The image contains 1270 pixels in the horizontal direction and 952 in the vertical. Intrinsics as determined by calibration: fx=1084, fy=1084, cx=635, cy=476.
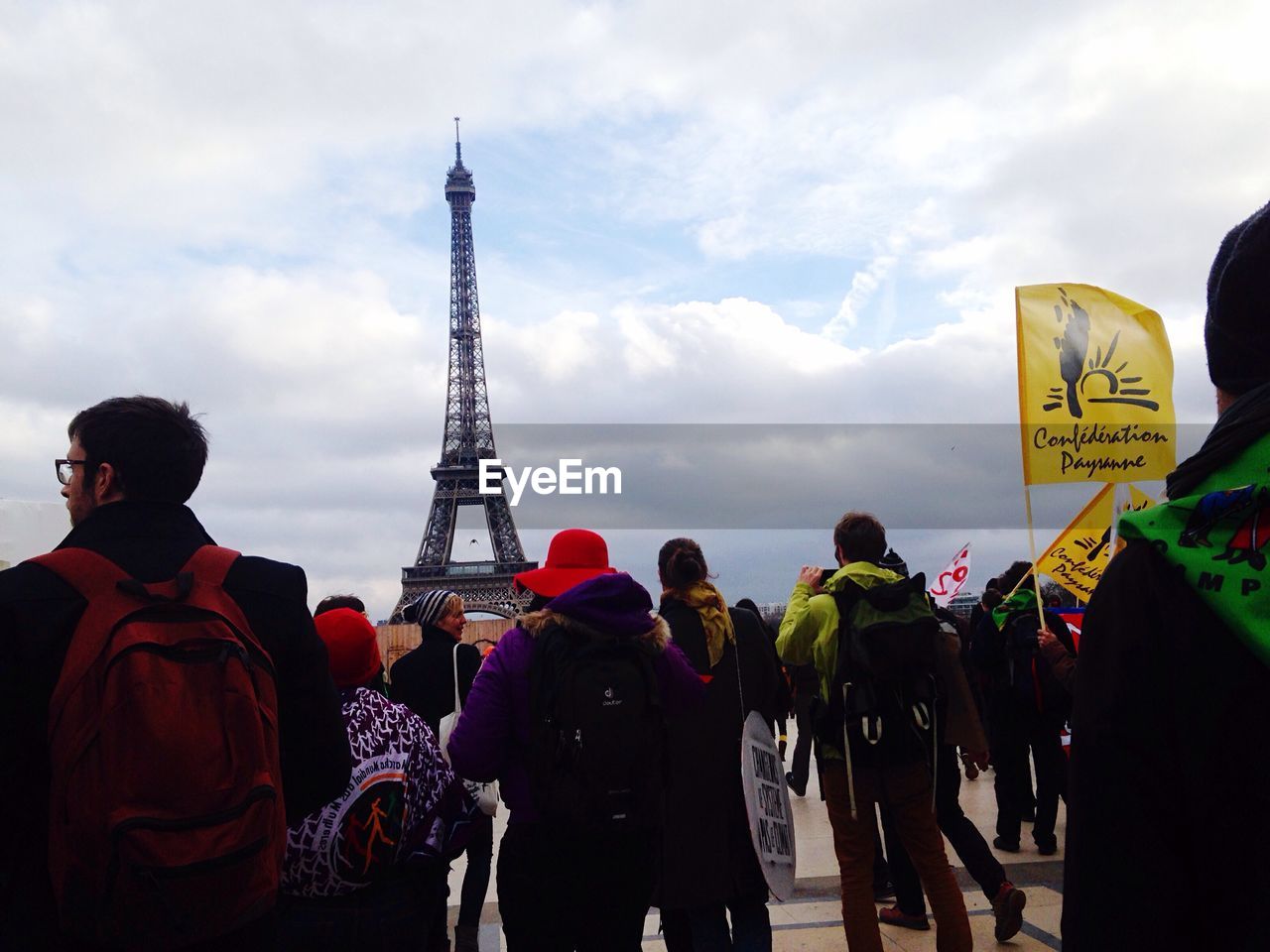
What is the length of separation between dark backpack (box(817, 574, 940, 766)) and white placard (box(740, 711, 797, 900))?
416 mm

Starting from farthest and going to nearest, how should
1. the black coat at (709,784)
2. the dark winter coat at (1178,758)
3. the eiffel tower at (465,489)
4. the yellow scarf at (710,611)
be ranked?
the eiffel tower at (465,489)
the yellow scarf at (710,611)
the black coat at (709,784)
the dark winter coat at (1178,758)

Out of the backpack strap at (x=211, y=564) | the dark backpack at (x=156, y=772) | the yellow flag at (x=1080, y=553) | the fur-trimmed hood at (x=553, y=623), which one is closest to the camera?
the dark backpack at (x=156, y=772)

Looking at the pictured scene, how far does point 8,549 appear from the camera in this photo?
6.01m

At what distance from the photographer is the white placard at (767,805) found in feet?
13.7

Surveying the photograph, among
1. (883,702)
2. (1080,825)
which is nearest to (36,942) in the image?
(1080,825)

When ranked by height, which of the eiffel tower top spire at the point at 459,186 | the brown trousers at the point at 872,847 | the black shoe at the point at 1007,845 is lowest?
the black shoe at the point at 1007,845

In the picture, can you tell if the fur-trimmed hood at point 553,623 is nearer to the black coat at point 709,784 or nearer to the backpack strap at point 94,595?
the black coat at point 709,784

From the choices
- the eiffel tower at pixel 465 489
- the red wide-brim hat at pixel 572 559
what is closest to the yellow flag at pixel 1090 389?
the red wide-brim hat at pixel 572 559

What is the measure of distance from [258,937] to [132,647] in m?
0.69

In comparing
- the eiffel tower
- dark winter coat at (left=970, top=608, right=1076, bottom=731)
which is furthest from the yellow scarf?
the eiffel tower

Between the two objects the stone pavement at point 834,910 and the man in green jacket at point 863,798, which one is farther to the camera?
the stone pavement at point 834,910

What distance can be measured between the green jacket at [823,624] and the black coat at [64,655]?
101 inches

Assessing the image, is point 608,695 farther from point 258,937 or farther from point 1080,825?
point 1080,825

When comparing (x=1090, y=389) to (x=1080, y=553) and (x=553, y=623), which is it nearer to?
(x=1080, y=553)
